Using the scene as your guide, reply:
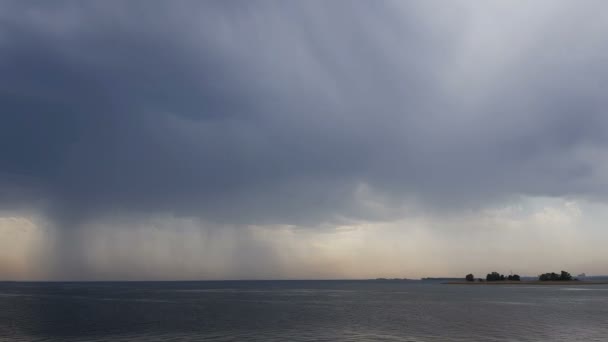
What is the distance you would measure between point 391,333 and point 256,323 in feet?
76.4

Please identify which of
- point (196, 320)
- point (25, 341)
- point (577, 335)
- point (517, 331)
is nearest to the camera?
point (25, 341)

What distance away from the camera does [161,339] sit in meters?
55.2

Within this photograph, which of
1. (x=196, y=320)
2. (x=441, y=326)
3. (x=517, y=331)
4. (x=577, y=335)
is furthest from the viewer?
(x=196, y=320)

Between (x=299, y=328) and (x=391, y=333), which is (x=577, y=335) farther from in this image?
(x=299, y=328)

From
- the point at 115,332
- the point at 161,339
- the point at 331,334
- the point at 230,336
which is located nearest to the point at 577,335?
the point at 331,334

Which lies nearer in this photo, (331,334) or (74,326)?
(331,334)

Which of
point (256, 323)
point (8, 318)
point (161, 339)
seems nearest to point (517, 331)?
point (256, 323)

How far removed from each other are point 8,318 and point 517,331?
86.2 metres

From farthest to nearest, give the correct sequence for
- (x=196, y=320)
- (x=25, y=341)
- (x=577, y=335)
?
(x=196, y=320) → (x=577, y=335) → (x=25, y=341)

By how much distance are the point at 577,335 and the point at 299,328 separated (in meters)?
37.0

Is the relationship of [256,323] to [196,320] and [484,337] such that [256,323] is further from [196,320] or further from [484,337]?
[484,337]

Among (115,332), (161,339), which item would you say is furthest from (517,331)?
(115,332)

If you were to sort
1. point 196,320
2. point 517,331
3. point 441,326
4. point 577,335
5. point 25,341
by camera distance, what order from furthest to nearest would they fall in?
point 196,320, point 441,326, point 517,331, point 577,335, point 25,341

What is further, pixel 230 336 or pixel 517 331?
pixel 517 331
